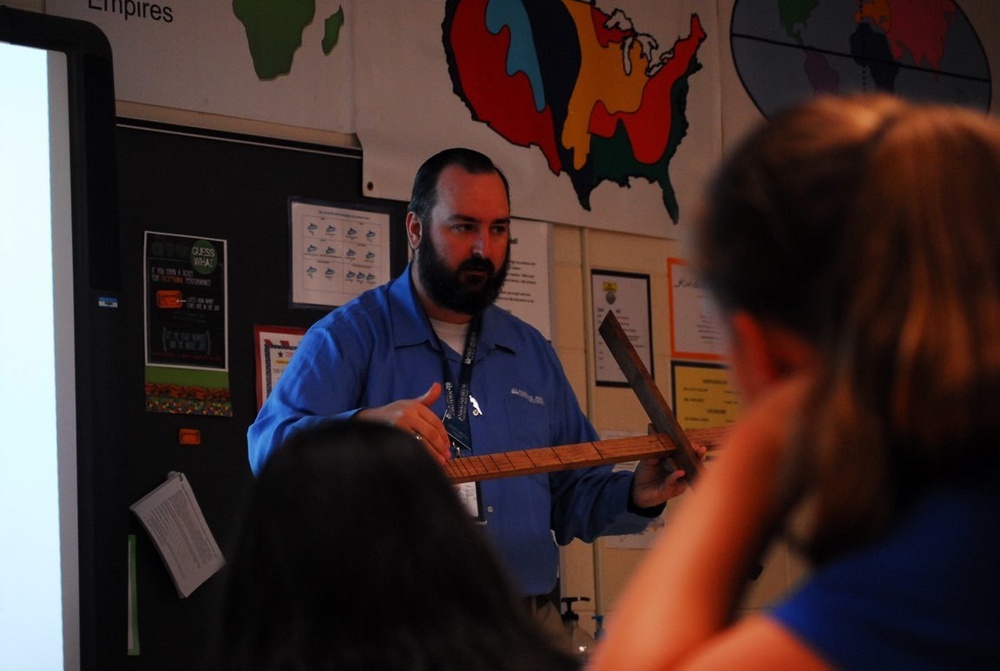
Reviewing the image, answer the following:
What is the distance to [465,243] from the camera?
289cm

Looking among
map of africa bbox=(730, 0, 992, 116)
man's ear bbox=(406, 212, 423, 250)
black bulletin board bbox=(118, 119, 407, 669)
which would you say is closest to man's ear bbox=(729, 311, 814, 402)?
man's ear bbox=(406, 212, 423, 250)

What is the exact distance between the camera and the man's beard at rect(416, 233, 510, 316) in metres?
2.83

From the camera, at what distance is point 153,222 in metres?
3.15

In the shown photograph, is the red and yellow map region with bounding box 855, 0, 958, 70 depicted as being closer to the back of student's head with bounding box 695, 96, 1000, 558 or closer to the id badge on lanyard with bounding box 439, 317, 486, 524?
the id badge on lanyard with bounding box 439, 317, 486, 524

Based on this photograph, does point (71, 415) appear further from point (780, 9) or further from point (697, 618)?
point (780, 9)

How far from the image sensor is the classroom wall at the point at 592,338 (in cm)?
379

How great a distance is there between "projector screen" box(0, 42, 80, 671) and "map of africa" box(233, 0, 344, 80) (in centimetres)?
90

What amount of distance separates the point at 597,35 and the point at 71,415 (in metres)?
2.26

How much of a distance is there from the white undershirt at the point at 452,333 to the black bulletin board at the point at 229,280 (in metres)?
0.64

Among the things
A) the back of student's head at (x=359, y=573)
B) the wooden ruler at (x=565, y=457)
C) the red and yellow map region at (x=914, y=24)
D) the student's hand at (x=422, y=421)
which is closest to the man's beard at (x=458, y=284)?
the wooden ruler at (x=565, y=457)

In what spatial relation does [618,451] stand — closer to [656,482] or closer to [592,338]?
[656,482]

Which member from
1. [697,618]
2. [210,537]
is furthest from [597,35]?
[697,618]

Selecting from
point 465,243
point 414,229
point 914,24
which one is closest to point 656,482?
point 465,243

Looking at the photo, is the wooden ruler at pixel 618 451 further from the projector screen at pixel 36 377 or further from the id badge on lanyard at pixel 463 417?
the projector screen at pixel 36 377
